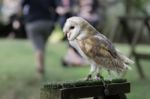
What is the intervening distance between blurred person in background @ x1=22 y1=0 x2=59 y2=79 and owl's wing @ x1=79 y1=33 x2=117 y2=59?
927 cm

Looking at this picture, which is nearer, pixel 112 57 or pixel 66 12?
pixel 112 57

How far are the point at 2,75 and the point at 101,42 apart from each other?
33.3ft

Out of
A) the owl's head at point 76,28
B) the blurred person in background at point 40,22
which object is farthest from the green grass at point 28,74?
the owl's head at point 76,28

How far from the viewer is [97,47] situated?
551cm

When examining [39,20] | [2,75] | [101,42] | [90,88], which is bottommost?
[90,88]

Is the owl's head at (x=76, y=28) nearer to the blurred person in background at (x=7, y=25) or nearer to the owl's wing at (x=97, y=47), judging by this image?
the owl's wing at (x=97, y=47)

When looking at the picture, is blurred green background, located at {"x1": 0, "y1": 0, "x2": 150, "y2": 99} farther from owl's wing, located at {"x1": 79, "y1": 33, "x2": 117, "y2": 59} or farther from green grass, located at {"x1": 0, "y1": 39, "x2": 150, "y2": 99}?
owl's wing, located at {"x1": 79, "y1": 33, "x2": 117, "y2": 59}

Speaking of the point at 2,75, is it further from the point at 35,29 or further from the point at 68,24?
the point at 68,24

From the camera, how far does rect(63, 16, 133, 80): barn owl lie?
17.7ft

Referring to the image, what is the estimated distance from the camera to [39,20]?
1485 centimetres

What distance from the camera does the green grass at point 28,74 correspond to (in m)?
13.3

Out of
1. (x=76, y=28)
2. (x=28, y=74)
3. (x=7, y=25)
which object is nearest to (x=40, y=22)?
(x=28, y=74)

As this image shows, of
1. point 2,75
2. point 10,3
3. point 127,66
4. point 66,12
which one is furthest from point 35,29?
point 10,3

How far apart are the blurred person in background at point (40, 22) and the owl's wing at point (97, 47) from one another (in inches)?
365
